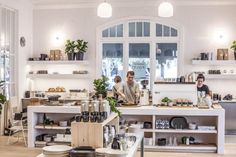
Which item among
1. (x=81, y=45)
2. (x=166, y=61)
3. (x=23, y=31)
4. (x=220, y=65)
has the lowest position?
(x=220, y=65)

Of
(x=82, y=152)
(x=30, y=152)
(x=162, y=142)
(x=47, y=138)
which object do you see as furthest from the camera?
(x=47, y=138)

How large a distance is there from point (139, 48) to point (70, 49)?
1.89m

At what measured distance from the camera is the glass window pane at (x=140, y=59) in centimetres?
977

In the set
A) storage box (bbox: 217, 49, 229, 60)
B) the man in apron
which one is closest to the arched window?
storage box (bbox: 217, 49, 229, 60)

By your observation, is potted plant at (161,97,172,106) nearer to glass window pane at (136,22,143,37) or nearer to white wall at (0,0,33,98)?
glass window pane at (136,22,143,37)

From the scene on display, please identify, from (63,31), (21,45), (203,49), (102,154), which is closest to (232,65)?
(203,49)

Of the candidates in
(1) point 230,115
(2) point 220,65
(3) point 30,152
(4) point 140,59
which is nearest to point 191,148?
(1) point 230,115

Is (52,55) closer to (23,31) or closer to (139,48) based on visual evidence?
(23,31)

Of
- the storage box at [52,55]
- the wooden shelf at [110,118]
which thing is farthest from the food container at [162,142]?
the storage box at [52,55]

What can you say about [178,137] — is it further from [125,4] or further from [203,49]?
[125,4]

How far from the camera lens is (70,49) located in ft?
31.7

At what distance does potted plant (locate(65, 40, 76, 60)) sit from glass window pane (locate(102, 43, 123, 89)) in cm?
86

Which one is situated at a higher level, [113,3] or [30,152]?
[113,3]

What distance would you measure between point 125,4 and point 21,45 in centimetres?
300
